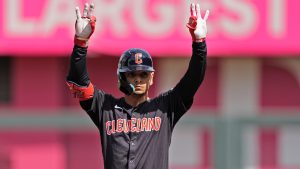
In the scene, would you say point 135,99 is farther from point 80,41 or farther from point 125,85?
point 80,41

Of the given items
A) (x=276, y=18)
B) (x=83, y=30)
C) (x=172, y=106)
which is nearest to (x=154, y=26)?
(x=276, y=18)

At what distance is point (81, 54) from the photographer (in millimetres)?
3748

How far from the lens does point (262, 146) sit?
8.21m

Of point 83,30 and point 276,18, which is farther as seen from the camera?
point 276,18

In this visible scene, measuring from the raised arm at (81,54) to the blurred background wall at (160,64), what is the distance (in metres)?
2.51

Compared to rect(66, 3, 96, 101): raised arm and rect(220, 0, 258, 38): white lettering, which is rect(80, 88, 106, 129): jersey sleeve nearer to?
rect(66, 3, 96, 101): raised arm

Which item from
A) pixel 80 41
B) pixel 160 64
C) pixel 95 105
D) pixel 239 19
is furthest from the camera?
pixel 160 64

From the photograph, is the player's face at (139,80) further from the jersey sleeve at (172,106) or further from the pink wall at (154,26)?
the pink wall at (154,26)

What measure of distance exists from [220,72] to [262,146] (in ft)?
2.33

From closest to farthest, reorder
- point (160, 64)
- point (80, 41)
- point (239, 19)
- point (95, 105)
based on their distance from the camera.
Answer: point (80, 41) → point (95, 105) → point (239, 19) → point (160, 64)

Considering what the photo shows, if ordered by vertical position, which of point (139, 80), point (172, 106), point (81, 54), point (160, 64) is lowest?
point (160, 64)

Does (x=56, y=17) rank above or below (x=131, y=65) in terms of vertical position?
above

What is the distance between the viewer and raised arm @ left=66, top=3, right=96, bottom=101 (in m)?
3.75

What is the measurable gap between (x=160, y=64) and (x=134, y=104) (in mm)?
4390
